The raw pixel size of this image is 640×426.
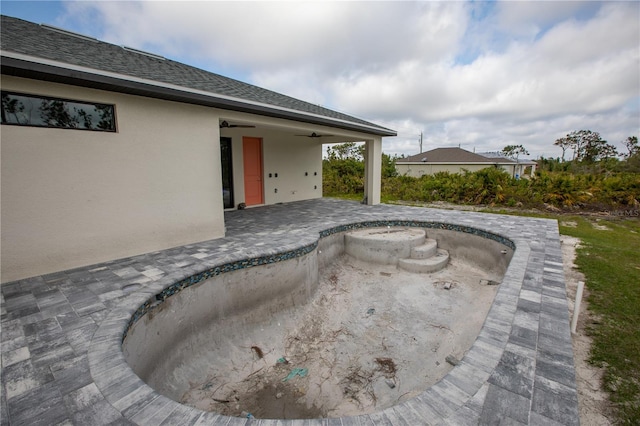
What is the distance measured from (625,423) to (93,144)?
284 inches

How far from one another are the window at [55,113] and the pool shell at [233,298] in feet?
9.99

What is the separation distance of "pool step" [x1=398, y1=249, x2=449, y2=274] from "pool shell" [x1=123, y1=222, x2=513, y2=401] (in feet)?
1.08

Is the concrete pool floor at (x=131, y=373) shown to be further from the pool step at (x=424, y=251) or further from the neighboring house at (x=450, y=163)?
the neighboring house at (x=450, y=163)

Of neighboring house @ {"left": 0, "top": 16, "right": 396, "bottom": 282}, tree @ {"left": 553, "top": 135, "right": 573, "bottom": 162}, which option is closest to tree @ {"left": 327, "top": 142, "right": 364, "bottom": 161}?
neighboring house @ {"left": 0, "top": 16, "right": 396, "bottom": 282}

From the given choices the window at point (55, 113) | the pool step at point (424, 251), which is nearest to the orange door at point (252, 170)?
the window at point (55, 113)

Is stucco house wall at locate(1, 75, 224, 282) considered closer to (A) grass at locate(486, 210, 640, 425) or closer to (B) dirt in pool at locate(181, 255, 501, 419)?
(B) dirt in pool at locate(181, 255, 501, 419)

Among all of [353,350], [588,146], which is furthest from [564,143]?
[353,350]

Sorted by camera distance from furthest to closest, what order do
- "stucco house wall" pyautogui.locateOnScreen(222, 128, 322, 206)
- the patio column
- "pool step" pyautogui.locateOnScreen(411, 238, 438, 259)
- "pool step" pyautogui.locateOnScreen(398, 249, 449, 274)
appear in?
the patio column, "stucco house wall" pyautogui.locateOnScreen(222, 128, 322, 206), "pool step" pyautogui.locateOnScreen(411, 238, 438, 259), "pool step" pyautogui.locateOnScreen(398, 249, 449, 274)

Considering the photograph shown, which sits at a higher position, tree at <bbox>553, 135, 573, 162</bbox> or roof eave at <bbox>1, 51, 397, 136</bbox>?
tree at <bbox>553, 135, 573, 162</bbox>

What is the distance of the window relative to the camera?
3660 mm

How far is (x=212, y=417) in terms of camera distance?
1779 mm

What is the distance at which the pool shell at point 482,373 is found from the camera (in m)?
1.78

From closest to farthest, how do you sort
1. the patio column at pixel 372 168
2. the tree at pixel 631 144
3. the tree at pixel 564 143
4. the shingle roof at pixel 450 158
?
the patio column at pixel 372 168 → the tree at pixel 631 144 → the shingle roof at pixel 450 158 → the tree at pixel 564 143

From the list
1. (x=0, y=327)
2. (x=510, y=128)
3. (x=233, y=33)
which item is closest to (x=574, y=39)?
(x=233, y=33)
